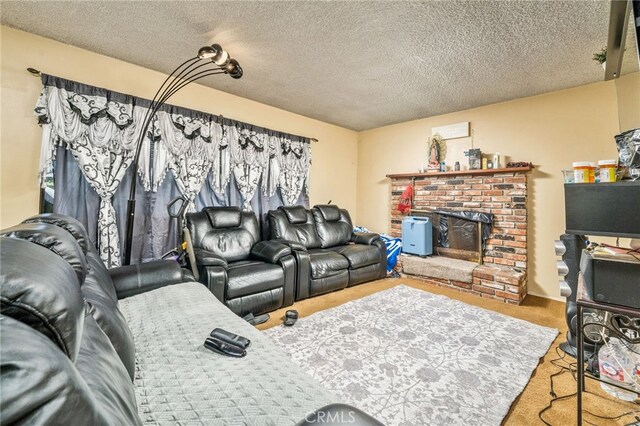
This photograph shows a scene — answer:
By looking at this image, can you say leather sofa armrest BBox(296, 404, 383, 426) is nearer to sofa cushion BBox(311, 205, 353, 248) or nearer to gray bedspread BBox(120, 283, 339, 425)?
gray bedspread BBox(120, 283, 339, 425)

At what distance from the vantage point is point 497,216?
12.1 feet

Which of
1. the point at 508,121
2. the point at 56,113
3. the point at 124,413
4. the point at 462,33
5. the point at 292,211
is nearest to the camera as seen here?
the point at 124,413

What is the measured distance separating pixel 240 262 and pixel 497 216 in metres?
3.36

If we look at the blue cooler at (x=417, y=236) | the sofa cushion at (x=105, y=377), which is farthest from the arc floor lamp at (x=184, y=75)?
the blue cooler at (x=417, y=236)

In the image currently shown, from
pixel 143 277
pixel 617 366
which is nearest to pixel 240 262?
pixel 143 277

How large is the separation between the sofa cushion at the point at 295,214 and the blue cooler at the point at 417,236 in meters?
1.60

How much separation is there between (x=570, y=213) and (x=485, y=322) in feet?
5.45

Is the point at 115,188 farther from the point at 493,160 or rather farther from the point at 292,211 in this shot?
the point at 493,160

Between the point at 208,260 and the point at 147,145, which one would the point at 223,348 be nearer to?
the point at 208,260

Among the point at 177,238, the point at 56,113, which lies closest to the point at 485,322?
the point at 177,238

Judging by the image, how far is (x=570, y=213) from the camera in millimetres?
1301

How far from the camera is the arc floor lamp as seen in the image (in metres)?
2.27

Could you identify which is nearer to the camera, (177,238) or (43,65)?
(43,65)

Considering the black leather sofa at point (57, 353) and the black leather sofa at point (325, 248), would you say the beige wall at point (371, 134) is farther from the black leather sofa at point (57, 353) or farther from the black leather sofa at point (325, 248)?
the black leather sofa at point (57, 353)
